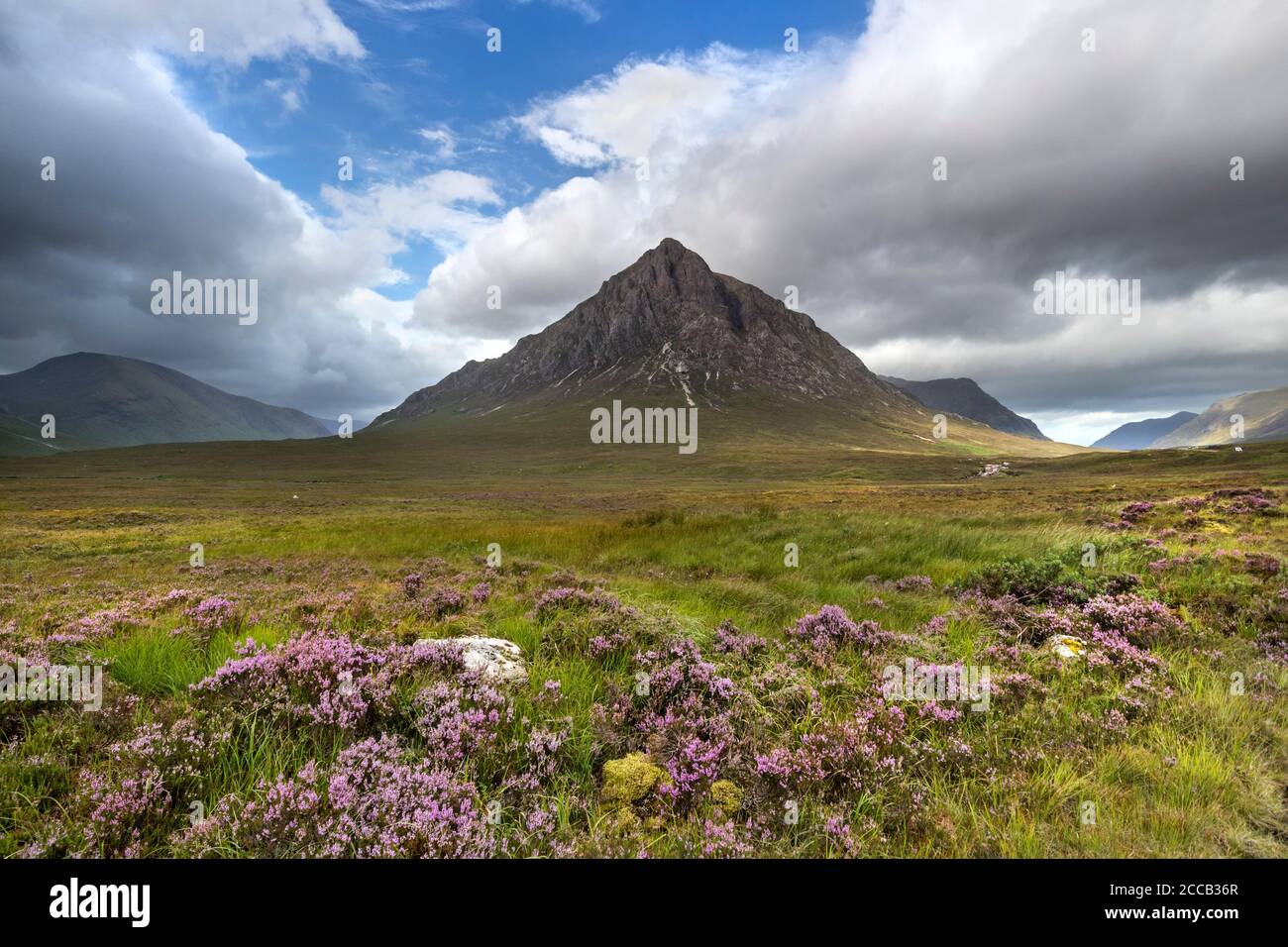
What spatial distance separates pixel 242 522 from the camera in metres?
30.1

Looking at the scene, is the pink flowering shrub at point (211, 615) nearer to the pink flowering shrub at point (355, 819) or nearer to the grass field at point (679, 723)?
the grass field at point (679, 723)

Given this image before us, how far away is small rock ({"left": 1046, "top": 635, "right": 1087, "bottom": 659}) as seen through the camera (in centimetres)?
547

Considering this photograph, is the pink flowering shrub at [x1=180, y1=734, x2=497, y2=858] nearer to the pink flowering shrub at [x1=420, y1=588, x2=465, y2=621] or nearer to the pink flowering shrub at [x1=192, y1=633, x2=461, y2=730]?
the pink flowering shrub at [x1=192, y1=633, x2=461, y2=730]

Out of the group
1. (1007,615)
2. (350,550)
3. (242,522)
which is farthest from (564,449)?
(1007,615)

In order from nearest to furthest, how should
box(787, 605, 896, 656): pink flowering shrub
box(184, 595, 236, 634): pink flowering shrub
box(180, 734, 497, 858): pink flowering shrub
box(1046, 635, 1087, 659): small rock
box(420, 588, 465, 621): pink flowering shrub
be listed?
1. box(180, 734, 497, 858): pink flowering shrub
2. box(1046, 635, 1087, 659): small rock
3. box(184, 595, 236, 634): pink flowering shrub
4. box(787, 605, 896, 656): pink flowering shrub
5. box(420, 588, 465, 621): pink flowering shrub

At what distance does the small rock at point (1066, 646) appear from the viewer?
5475mm

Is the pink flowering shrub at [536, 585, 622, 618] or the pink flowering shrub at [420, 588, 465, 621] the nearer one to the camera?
the pink flowering shrub at [536, 585, 622, 618]

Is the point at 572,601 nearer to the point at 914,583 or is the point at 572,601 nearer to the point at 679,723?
the point at 679,723

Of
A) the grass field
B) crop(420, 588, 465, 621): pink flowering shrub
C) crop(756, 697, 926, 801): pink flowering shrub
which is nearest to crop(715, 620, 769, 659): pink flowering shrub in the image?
the grass field

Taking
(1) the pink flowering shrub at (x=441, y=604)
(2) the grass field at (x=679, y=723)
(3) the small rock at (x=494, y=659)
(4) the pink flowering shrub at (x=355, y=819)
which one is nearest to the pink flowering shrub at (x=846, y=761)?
(2) the grass field at (x=679, y=723)

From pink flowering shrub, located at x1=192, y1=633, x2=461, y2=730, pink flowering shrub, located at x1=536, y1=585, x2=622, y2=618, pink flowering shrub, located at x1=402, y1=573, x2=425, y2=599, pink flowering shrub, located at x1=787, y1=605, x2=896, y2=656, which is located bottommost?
→ pink flowering shrub, located at x1=402, y1=573, x2=425, y2=599

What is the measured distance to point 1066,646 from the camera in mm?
5719
